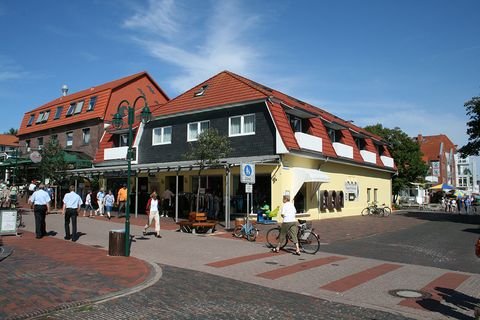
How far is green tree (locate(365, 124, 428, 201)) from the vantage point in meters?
46.7

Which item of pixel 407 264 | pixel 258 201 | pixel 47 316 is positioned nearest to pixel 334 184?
pixel 258 201

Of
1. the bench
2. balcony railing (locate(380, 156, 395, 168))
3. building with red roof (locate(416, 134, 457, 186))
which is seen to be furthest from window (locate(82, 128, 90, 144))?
building with red roof (locate(416, 134, 457, 186))

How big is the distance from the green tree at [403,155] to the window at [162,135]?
28.2 m

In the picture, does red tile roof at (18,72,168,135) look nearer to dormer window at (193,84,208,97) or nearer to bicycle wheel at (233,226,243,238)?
dormer window at (193,84,208,97)

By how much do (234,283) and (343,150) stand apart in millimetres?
20387

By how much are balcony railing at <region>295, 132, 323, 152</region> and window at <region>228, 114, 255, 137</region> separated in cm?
242

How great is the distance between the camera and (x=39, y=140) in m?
39.5

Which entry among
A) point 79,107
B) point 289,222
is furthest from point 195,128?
point 79,107

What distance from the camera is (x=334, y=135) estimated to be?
2870 cm

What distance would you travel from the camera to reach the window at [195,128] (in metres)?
24.5

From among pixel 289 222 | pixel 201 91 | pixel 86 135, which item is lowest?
pixel 289 222

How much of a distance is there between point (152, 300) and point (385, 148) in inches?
1335

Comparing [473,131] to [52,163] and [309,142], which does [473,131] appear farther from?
[52,163]

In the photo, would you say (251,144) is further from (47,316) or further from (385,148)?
(385,148)
